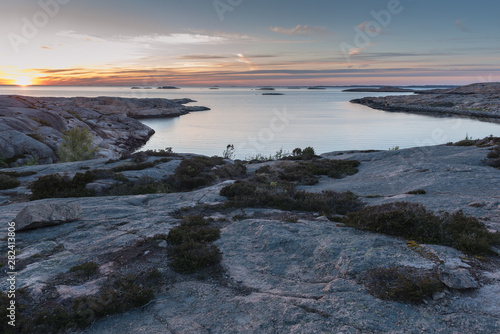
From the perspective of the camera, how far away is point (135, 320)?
5.88 m

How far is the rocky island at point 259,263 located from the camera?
18.6ft

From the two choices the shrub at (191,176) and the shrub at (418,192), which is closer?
the shrub at (418,192)

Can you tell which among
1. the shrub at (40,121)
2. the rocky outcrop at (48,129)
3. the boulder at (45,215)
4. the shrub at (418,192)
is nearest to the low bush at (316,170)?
the shrub at (418,192)

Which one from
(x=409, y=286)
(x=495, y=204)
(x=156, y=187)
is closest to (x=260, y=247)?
(x=409, y=286)

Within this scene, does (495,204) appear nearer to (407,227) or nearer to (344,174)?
(407,227)

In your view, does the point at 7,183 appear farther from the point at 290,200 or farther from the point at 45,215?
the point at 290,200

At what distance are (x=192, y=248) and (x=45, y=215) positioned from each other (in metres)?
5.47

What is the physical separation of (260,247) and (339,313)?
3.38 meters

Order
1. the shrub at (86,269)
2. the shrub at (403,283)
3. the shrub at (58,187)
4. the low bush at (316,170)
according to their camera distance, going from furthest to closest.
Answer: the low bush at (316,170), the shrub at (58,187), the shrub at (86,269), the shrub at (403,283)

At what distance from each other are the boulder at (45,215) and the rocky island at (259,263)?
0.04m

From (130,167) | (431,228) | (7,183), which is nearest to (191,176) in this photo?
(130,167)

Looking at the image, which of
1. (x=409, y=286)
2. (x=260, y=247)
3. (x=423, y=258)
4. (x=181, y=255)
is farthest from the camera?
(x=260, y=247)

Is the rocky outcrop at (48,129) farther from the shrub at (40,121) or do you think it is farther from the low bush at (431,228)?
the low bush at (431,228)

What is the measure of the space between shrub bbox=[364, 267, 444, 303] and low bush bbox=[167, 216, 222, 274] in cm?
377
